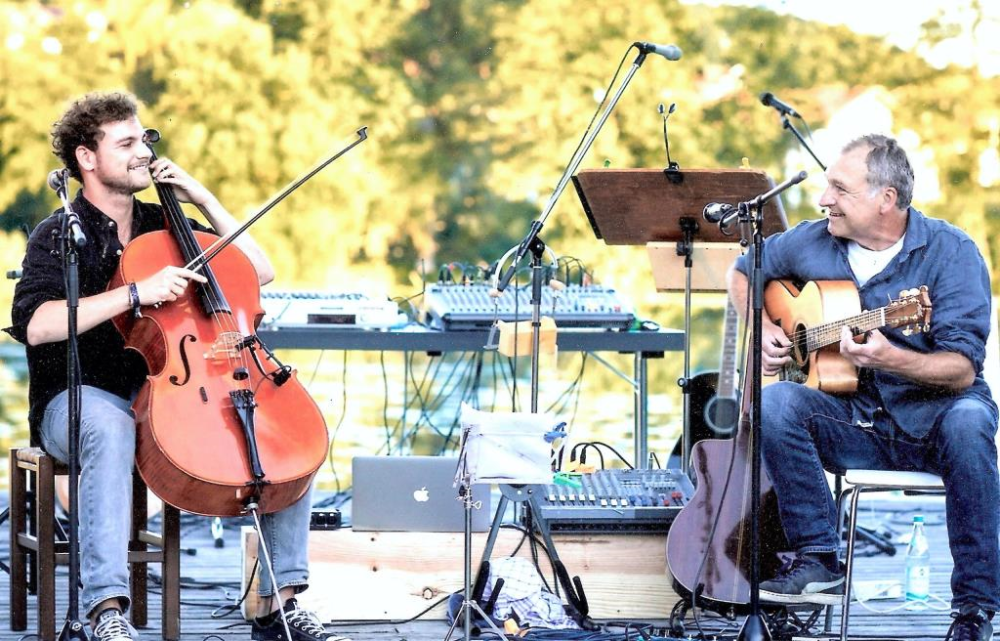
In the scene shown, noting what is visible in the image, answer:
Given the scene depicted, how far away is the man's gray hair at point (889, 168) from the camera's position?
10.5 feet

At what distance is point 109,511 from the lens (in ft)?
9.51

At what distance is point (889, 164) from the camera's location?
10.6 feet

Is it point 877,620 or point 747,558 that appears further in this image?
point 877,620

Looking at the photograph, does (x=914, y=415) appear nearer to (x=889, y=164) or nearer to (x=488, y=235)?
(x=889, y=164)

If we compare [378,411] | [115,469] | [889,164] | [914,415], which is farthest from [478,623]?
[378,411]

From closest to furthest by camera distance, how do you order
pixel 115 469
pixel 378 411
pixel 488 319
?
pixel 115 469 → pixel 488 319 → pixel 378 411

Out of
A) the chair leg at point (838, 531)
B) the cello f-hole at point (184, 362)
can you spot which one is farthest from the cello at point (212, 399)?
the chair leg at point (838, 531)

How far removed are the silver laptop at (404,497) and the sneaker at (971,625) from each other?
1.21m

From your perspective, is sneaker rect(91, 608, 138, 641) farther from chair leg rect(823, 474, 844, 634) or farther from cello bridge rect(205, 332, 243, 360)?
chair leg rect(823, 474, 844, 634)

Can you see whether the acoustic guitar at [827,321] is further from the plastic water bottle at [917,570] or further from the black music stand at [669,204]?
the plastic water bottle at [917,570]

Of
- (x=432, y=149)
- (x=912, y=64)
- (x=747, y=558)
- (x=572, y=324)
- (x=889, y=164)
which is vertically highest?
(x=912, y=64)

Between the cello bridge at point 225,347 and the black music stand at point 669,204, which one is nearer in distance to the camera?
the cello bridge at point 225,347

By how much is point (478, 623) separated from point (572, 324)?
1.08 m

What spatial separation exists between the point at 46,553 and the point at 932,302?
2.23 metres
